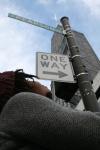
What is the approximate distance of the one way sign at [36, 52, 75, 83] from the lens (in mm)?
6117

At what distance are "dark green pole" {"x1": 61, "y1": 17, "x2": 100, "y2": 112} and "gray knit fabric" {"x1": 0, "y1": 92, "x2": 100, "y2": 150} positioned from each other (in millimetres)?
3526

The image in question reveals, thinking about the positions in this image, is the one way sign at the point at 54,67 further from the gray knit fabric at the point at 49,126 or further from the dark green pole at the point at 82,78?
the gray knit fabric at the point at 49,126

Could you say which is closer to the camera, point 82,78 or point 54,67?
point 82,78

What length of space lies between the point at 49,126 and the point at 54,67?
5026 millimetres

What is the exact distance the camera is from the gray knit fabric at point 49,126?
1462mm

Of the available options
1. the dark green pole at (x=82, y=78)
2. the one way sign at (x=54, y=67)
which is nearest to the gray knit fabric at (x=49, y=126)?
the dark green pole at (x=82, y=78)

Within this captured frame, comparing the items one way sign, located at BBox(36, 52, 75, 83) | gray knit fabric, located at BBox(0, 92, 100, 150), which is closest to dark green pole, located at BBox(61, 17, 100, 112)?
one way sign, located at BBox(36, 52, 75, 83)

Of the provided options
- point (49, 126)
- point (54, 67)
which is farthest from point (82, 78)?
point (49, 126)

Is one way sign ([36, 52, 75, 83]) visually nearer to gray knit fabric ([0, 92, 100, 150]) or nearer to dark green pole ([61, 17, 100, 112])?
dark green pole ([61, 17, 100, 112])

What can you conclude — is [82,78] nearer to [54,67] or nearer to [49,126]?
[54,67]

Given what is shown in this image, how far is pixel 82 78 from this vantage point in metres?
6.39

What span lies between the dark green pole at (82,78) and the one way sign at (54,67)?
0.13m

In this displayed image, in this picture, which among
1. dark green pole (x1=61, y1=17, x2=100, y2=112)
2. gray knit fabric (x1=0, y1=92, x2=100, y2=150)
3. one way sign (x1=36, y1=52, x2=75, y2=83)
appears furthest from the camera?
one way sign (x1=36, y1=52, x2=75, y2=83)

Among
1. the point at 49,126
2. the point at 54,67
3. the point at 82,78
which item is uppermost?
the point at 54,67
